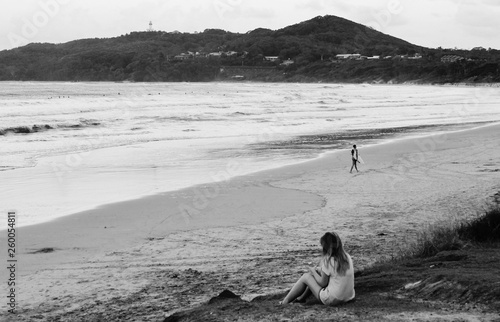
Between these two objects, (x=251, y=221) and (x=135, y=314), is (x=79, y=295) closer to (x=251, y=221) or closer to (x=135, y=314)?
(x=135, y=314)

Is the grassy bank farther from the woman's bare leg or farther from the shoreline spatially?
the shoreline

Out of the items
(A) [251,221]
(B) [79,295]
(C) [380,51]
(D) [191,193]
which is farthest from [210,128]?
(C) [380,51]

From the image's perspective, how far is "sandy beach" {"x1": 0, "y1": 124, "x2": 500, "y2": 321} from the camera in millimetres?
7258

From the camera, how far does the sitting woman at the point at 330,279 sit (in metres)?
5.94

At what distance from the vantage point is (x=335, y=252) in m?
6.00

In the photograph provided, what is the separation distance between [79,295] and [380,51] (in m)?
182

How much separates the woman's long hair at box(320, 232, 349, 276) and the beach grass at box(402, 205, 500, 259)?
75.1 inches

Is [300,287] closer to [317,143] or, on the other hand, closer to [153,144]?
[317,143]

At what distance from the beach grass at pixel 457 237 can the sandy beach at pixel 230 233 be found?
472 millimetres

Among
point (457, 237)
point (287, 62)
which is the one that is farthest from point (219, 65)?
point (457, 237)

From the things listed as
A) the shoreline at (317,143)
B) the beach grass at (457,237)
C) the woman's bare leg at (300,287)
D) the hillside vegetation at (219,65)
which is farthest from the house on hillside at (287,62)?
the woman's bare leg at (300,287)

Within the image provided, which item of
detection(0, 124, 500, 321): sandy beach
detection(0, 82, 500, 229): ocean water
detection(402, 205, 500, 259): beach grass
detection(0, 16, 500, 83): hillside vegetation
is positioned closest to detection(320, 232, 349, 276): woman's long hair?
detection(0, 124, 500, 321): sandy beach

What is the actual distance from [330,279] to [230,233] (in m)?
3.82

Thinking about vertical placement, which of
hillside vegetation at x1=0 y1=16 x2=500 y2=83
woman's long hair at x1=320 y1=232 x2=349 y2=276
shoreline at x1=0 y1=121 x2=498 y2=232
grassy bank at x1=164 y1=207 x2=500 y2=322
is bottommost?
shoreline at x1=0 y1=121 x2=498 y2=232
